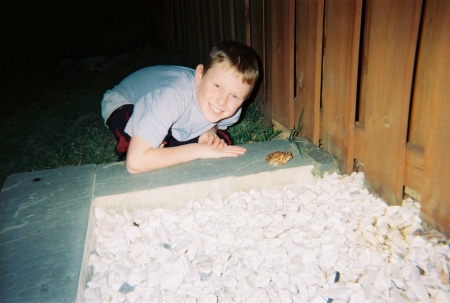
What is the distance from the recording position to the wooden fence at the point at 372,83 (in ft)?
5.19

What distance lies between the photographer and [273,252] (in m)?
1.73

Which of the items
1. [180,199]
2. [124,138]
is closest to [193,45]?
[124,138]

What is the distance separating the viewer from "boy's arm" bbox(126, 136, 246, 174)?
216 cm

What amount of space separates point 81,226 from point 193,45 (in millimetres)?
4748

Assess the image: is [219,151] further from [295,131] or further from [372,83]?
[372,83]

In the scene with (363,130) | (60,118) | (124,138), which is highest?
(363,130)

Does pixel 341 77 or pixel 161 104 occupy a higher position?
pixel 341 77

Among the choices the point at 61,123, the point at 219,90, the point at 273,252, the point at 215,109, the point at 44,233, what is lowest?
the point at 61,123

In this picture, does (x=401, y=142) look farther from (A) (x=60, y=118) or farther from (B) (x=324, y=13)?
(A) (x=60, y=118)

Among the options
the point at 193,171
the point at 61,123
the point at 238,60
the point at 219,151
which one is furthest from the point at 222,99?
the point at 61,123

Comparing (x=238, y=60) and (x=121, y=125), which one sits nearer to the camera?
(x=238, y=60)

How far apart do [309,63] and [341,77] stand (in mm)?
361

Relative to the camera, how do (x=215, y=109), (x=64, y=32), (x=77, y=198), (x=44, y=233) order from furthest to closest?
(x=64, y=32) → (x=215, y=109) → (x=77, y=198) → (x=44, y=233)

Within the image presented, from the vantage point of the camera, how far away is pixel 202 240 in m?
1.84
